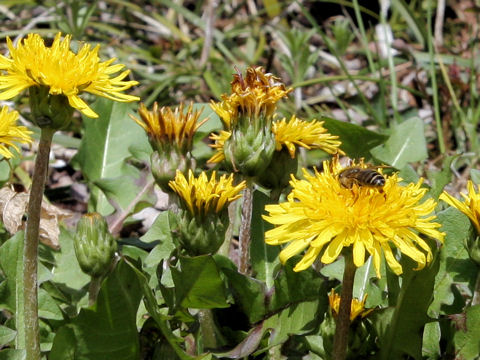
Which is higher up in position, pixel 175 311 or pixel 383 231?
pixel 383 231

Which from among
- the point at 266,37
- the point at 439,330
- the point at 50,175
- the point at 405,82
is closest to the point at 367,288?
A: the point at 439,330

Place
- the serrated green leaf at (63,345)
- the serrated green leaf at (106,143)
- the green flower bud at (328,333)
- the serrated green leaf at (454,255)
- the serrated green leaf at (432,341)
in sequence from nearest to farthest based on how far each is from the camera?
the serrated green leaf at (63,345) → the green flower bud at (328,333) → the serrated green leaf at (432,341) → the serrated green leaf at (454,255) → the serrated green leaf at (106,143)

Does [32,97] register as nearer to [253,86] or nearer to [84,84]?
[84,84]

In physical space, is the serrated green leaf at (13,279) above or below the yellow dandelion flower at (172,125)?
below

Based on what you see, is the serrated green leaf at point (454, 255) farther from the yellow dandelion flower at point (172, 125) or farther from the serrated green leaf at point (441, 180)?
the yellow dandelion flower at point (172, 125)

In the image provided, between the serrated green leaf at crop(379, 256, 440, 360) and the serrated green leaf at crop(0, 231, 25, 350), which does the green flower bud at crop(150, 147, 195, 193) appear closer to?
the serrated green leaf at crop(0, 231, 25, 350)

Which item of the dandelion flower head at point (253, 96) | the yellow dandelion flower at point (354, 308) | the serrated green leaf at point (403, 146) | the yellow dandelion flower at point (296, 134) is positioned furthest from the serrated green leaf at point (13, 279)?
the serrated green leaf at point (403, 146)
